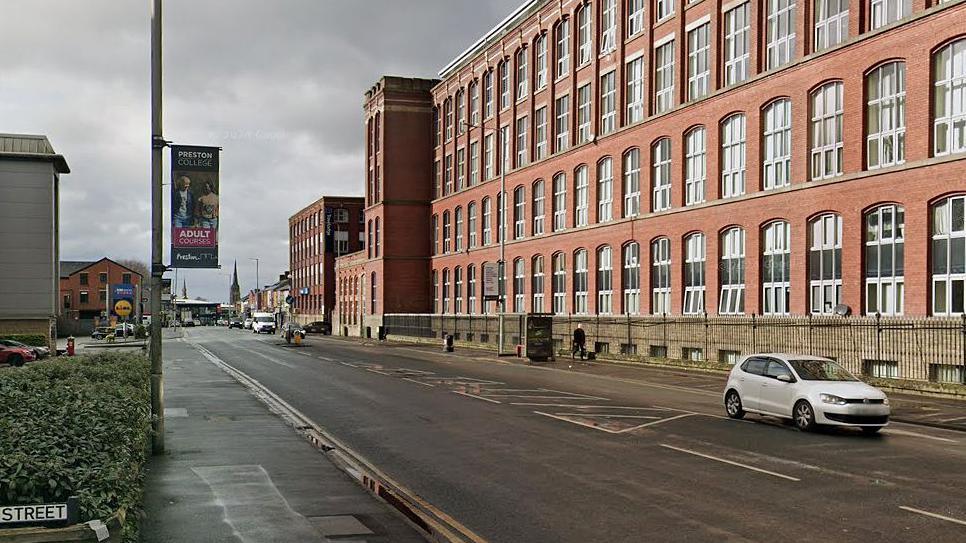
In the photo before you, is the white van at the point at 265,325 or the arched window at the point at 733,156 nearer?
the arched window at the point at 733,156

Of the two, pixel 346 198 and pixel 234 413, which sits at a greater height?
pixel 346 198

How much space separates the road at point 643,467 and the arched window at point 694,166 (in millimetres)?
18521

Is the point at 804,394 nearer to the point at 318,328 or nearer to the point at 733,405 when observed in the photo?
the point at 733,405

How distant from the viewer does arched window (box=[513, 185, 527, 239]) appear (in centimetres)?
6053

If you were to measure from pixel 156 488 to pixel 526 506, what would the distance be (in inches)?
191

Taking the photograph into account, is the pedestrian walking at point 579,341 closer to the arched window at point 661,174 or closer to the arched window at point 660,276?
the arched window at point 660,276

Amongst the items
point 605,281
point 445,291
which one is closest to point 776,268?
point 605,281

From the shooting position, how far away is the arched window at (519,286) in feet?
196

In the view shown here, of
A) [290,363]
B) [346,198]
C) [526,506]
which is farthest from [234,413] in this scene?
[346,198]

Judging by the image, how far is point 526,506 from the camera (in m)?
10.3

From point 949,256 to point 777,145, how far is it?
9.97 meters

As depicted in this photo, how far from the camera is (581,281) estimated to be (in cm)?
5162

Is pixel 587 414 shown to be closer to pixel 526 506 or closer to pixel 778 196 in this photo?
pixel 526 506

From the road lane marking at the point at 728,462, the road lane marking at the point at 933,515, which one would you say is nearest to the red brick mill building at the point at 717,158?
the road lane marking at the point at 728,462
